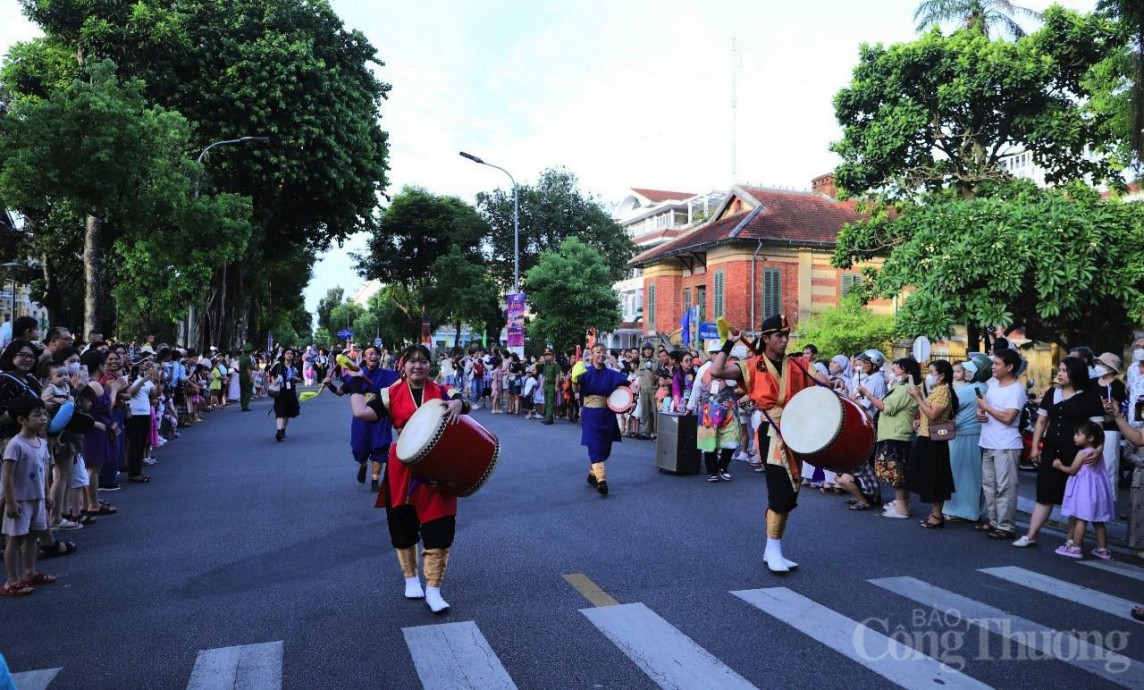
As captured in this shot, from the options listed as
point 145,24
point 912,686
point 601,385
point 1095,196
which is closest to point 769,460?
point 912,686

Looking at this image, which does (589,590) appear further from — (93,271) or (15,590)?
(93,271)

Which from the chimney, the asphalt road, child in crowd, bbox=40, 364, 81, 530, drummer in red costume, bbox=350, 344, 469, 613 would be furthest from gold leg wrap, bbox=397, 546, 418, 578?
the chimney

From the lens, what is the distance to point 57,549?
23.1 ft

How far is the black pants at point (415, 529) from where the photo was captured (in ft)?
17.7

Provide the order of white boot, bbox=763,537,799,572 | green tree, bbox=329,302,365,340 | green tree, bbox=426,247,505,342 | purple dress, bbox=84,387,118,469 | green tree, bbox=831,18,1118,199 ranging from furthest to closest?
green tree, bbox=329,302,365,340
green tree, bbox=426,247,505,342
green tree, bbox=831,18,1118,199
purple dress, bbox=84,387,118,469
white boot, bbox=763,537,799,572

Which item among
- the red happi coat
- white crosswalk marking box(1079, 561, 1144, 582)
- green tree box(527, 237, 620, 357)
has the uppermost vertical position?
green tree box(527, 237, 620, 357)

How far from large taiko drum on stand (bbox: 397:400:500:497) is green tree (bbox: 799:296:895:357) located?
25.0 m

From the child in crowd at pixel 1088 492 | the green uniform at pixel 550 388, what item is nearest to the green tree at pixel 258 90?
the green uniform at pixel 550 388

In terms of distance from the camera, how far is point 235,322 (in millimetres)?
33781

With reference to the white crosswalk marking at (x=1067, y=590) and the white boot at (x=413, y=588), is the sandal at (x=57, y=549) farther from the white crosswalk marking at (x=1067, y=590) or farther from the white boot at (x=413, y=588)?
the white crosswalk marking at (x=1067, y=590)

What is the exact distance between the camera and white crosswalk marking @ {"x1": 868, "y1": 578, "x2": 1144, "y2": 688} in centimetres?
445

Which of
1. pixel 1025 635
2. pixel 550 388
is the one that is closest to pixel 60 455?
pixel 1025 635

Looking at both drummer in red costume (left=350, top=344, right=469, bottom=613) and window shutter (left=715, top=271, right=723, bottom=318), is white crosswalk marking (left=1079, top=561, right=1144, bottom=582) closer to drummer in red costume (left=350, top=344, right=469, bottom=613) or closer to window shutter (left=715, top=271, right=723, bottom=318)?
drummer in red costume (left=350, top=344, right=469, bottom=613)

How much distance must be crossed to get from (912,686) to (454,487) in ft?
9.27
